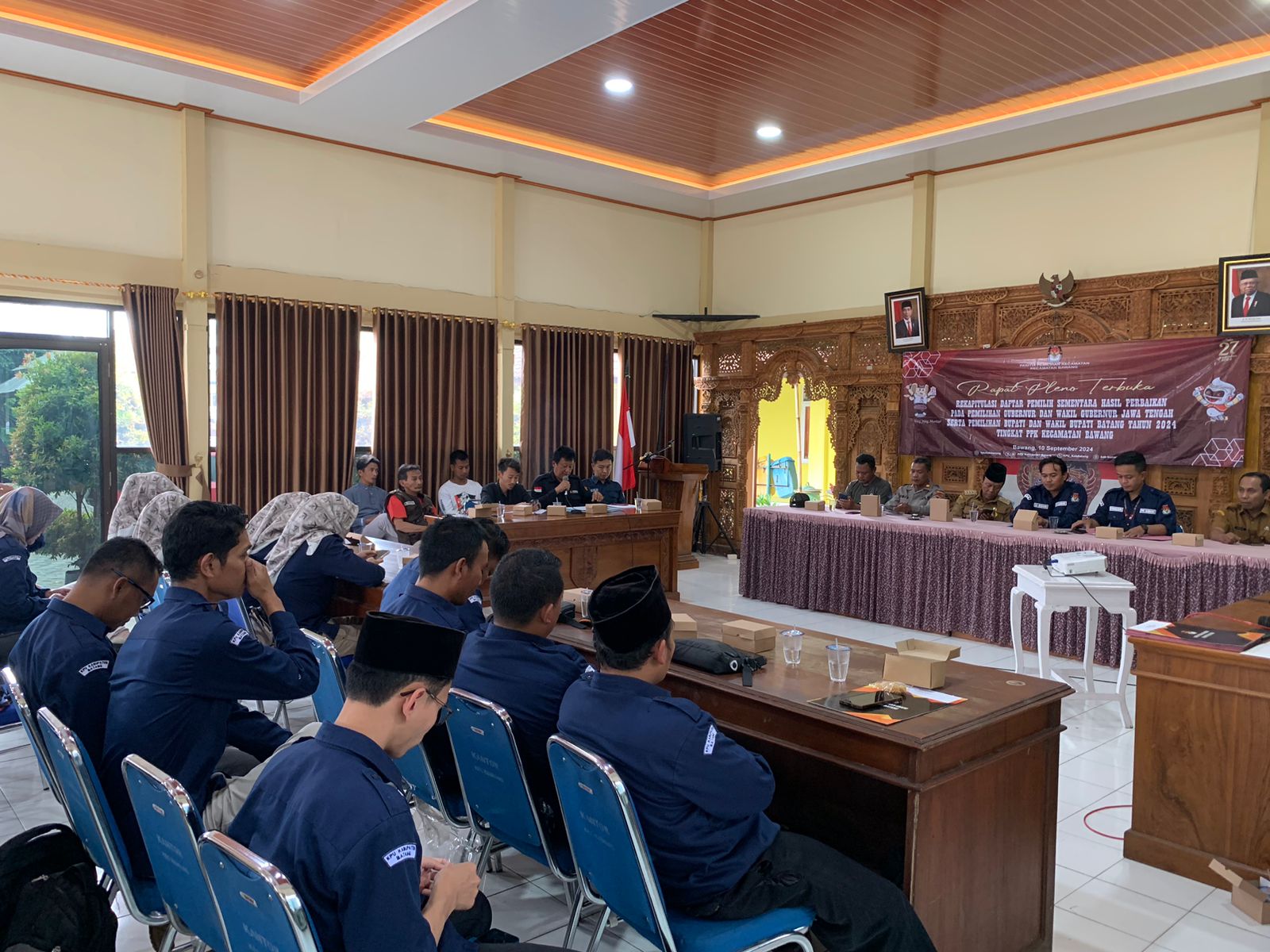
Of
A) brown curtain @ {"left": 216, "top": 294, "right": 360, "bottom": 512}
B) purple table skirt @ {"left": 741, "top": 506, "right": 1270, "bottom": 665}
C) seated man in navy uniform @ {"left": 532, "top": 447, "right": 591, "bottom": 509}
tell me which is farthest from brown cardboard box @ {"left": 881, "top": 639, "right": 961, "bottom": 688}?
brown curtain @ {"left": 216, "top": 294, "right": 360, "bottom": 512}

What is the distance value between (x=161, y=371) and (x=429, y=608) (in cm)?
484

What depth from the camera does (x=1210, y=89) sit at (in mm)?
5930

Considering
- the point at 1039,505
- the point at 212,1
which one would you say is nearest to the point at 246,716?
the point at 212,1

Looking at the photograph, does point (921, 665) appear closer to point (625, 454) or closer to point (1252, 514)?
point (1252, 514)

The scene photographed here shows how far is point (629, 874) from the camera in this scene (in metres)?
1.79

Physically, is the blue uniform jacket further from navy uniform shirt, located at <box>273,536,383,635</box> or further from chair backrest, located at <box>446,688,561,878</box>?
chair backrest, located at <box>446,688,561,878</box>

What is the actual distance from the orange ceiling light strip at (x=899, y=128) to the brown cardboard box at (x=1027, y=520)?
292 centimetres

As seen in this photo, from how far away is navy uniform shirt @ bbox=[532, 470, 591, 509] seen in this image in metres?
7.70

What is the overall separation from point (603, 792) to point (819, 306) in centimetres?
786

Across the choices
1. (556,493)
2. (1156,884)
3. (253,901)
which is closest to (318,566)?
(253,901)

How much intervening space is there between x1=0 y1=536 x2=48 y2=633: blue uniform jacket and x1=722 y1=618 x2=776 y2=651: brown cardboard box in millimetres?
3001

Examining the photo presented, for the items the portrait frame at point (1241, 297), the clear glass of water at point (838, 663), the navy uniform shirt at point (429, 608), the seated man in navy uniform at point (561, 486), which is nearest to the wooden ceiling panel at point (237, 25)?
the seated man in navy uniform at point (561, 486)

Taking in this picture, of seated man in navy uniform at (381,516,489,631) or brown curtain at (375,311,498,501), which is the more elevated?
brown curtain at (375,311,498,501)

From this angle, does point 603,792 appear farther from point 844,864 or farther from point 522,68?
point 522,68
